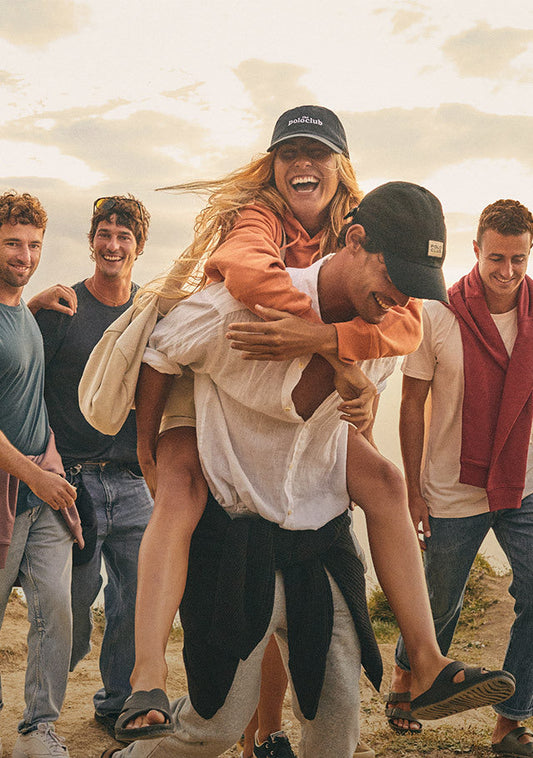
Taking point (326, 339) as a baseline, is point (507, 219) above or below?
above

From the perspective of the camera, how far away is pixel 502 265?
14.2ft

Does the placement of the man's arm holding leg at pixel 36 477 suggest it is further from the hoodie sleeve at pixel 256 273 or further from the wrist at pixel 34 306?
the hoodie sleeve at pixel 256 273

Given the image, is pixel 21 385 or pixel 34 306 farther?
pixel 34 306

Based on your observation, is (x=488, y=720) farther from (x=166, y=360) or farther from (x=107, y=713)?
(x=166, y=360)

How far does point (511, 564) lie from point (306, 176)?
2486 millimetres

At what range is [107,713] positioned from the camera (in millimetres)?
4781

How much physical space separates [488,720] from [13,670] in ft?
11.4

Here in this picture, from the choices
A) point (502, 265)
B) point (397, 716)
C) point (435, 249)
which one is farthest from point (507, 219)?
point (397, 716)

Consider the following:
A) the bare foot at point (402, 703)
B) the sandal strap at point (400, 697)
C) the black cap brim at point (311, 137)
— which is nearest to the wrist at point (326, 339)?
the black cap brim at point (311, 137)

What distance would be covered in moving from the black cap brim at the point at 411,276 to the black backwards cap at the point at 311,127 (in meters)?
0.67

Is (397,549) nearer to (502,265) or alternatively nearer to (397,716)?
(502,265)

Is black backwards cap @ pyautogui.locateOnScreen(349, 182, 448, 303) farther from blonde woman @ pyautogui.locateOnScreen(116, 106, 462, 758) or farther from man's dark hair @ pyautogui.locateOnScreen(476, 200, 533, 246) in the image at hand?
man's dark hair @ pyautogui.locateOnScreen(476, 200, 533, 246)

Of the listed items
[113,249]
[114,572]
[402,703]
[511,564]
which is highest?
[113,249]

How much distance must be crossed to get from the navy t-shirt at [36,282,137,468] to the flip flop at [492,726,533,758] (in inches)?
98.8
